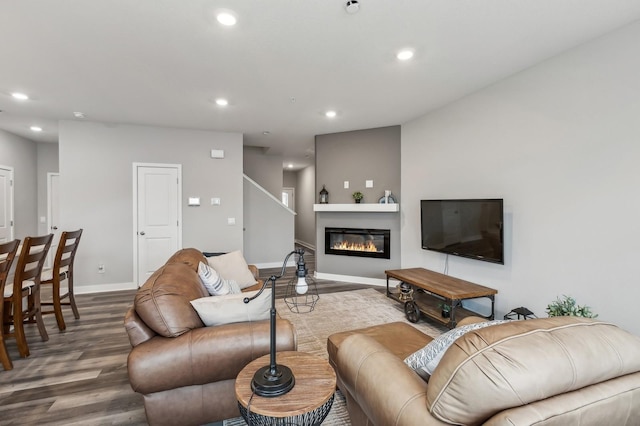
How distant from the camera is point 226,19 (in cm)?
215

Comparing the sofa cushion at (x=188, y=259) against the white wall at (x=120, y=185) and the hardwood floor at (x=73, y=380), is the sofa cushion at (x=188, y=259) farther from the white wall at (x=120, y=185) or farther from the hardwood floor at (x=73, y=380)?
the white wall at (x=120, y=185)

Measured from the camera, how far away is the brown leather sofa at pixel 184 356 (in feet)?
5.08

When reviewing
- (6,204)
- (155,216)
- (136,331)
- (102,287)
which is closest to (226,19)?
(136,331)

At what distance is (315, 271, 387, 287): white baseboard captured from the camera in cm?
520

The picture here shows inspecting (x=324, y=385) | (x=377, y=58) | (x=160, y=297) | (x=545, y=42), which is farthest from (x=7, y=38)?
(x=545, y=42)

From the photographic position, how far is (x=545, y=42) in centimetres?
247

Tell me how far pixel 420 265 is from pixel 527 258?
66.1 inches

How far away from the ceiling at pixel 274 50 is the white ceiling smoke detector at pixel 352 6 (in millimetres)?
49

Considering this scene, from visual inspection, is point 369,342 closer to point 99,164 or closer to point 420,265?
point 420,265

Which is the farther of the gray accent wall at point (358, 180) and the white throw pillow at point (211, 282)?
Result: the gray accent wall at point (358, 180)

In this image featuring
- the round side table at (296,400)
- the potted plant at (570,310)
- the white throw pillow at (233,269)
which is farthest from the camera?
the white throw pillow at (233,269)

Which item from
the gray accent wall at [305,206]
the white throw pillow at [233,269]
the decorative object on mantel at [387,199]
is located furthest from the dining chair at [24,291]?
the gray accent wall at [305,206]

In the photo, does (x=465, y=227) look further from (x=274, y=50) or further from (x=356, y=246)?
(x=274, y=50)

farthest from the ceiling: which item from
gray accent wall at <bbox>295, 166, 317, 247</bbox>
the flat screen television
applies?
gray accent wall at <bbox>295, 166, 317, 247</bbox>
